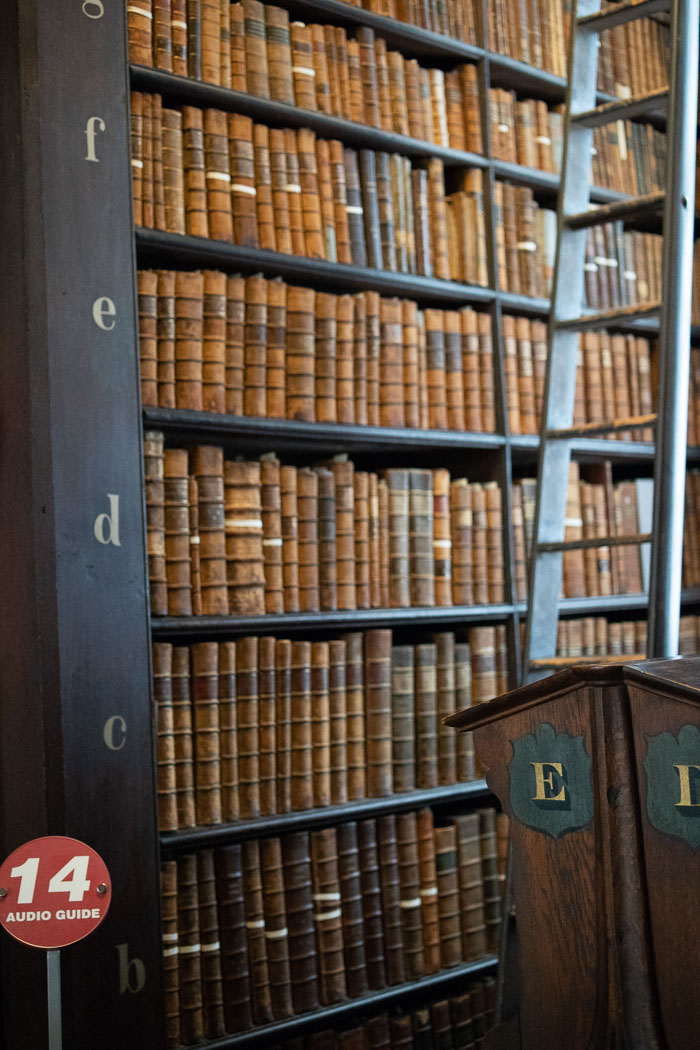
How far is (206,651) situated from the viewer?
222 cm

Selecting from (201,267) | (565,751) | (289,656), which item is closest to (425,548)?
(289,656)

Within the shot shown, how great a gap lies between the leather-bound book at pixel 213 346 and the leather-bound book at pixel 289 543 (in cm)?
21

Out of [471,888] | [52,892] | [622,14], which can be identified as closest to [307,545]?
[471,888]

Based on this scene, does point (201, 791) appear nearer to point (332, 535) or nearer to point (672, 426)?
point (332, 535)

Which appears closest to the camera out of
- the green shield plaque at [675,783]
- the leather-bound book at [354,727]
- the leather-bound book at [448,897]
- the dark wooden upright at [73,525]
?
the green shield plaque at [675,783]

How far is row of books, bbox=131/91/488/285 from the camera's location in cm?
225

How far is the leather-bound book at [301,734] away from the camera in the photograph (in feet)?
7.64

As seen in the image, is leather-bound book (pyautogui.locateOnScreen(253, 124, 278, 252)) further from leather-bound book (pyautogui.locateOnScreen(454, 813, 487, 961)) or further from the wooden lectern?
leather-bound book (pyautogui.locateOnScreen(454, 813, 487, 961))

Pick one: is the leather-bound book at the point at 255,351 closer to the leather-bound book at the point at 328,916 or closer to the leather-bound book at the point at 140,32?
the leather-bound book at the point at 140,32

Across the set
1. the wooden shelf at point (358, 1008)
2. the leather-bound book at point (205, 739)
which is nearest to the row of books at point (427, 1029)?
the wooden shelf at point (358, 1008)

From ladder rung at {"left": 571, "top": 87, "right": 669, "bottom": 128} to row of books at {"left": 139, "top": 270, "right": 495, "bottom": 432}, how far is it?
520mm

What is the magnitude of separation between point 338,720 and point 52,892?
967 millimetres

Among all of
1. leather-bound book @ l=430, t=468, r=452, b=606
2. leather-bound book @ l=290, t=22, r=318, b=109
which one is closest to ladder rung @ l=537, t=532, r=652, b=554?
leather-bound book @ l=430, t=468, r=452, b=606

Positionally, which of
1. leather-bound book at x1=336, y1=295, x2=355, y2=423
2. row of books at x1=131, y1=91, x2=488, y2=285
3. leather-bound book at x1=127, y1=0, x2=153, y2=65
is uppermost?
leather-bound book at x1=127, y1=0, x2=153, y2=65
